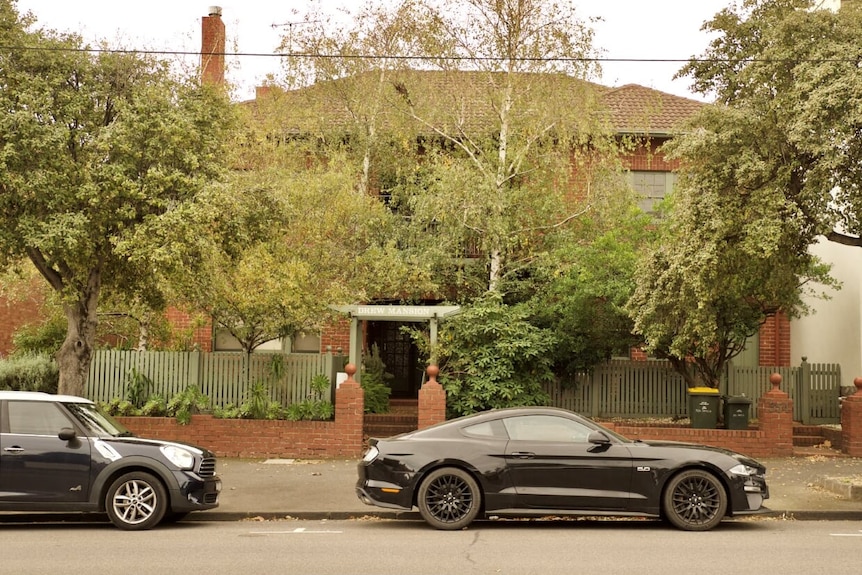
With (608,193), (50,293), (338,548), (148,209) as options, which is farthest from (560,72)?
(338,548)

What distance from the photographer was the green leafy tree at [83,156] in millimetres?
13859

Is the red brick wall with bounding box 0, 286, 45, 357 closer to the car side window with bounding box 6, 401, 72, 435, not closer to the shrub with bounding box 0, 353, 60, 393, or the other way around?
the shrub with bounding box 0, 353, 60, 393

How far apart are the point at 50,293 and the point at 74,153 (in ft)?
22.2

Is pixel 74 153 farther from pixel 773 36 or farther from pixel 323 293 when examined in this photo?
pixel 773 36

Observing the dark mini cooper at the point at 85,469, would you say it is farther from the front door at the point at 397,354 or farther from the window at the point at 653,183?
the window at the point at 653,183

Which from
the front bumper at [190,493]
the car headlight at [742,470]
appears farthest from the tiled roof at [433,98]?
the front bumper at [190,493]

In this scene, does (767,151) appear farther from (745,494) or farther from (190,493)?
(190,493)

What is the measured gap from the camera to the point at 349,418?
1672cm

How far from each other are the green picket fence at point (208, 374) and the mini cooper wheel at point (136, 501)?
7236 millimetres

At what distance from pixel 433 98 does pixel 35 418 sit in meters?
12.5

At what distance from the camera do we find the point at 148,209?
1456cm

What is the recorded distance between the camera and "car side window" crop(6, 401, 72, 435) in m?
10.6

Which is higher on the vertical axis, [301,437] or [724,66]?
[724,66]

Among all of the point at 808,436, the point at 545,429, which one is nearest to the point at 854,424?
the point at 808,436
